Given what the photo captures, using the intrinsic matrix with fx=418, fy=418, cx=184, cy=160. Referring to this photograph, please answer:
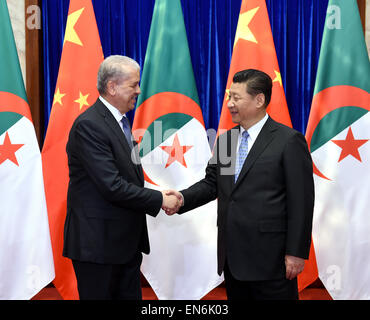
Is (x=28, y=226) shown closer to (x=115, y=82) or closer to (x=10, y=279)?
(x=10, y=279)

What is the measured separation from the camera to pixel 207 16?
3.41 meters

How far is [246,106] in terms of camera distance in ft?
6.42

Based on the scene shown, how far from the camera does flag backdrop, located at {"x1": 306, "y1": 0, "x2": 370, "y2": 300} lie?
2807 mm

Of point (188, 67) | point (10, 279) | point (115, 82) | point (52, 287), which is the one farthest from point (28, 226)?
point (188, 67)

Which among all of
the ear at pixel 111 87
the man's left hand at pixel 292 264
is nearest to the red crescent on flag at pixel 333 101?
the man's left hand at pixel 292 264

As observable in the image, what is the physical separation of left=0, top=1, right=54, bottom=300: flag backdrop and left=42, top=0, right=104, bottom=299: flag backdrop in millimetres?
104

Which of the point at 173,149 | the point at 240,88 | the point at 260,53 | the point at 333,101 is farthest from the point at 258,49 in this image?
the point at 240,88

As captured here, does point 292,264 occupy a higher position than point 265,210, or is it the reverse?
point 265,210

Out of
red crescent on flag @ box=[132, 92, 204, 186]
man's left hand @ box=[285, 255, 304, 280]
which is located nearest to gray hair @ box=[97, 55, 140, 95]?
red crescent on flag @ box=[132, 92, 204, 186]

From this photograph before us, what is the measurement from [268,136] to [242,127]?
0.18m

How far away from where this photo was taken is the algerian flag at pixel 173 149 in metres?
2.94

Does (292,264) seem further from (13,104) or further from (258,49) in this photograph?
(13,104)

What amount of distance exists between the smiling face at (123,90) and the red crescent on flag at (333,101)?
138 centimetres

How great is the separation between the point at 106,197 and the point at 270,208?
0.74 m
